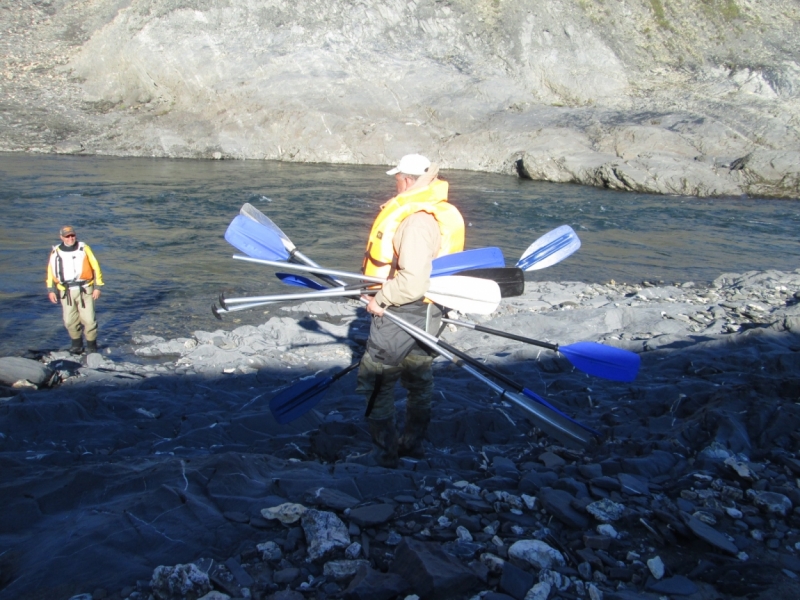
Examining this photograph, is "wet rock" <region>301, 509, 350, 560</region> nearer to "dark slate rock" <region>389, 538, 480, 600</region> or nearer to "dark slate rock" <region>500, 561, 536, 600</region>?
"dark slate rock" <region>389, 538, 480, 600</region>

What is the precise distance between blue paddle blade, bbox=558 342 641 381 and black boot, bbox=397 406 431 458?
99 centimetres

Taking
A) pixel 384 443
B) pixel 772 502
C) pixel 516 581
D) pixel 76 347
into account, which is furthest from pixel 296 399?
pixel 76 347

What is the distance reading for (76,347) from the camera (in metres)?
7.23

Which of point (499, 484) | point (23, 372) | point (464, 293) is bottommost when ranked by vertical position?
point (23, 372)

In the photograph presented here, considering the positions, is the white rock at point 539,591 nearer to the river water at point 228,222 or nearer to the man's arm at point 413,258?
the man's arm at point 413,258

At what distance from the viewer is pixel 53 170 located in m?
19.4

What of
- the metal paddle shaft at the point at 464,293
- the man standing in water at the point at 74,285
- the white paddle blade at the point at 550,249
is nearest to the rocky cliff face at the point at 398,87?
the white paddle blade at the point at 550,249

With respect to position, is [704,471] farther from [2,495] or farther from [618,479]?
[2,495]

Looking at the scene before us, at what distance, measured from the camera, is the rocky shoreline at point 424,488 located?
260 centimetres

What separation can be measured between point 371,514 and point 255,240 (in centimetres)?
256

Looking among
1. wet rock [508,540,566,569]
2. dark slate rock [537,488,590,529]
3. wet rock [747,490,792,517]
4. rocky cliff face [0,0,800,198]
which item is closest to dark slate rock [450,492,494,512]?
dark slate rock [537,488,590,529]

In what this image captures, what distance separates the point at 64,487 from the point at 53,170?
18574 mm

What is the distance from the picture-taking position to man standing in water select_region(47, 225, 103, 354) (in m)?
7.20

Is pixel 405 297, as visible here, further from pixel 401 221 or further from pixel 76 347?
pixel 76 347
